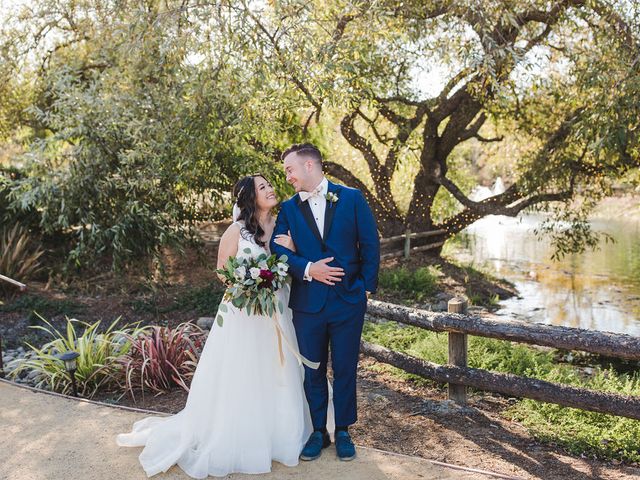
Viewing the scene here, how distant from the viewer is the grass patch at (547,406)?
14.5 feet

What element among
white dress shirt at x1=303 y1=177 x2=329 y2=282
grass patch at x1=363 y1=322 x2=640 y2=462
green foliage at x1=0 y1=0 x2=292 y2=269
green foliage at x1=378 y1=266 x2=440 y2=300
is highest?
green foliage at x1=0 y1=0 x2=292 y2=269

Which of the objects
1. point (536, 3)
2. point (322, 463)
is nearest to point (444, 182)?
point (536, 3)

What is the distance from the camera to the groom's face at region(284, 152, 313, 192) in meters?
3.89

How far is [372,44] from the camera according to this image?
8109 millimetres

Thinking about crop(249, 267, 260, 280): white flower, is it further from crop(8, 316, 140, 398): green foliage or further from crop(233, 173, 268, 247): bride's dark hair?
crop(8, 316, 140, 398): green foliage

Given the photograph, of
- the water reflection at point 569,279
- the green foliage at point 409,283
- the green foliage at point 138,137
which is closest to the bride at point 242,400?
the green foliage at point 138,137

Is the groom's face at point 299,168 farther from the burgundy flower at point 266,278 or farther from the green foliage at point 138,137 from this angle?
the green foliage at point 138,137

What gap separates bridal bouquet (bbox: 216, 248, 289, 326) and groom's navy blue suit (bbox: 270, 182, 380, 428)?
11 centimetres

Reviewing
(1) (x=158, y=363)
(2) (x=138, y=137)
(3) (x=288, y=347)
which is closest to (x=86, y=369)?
(1) (x=158, y=363)

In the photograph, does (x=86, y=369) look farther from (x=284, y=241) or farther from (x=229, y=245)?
(x=284, y=241)

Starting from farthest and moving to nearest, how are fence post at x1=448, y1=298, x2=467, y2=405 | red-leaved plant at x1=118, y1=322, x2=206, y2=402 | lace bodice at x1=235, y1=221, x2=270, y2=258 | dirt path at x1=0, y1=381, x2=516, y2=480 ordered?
red-leaved plant at x1=118, y1=322, x2=206, y2=402 → fence post at x1=448, y1=298, x2=467, y2=405 → lace bodice at x1=235, y1=221, x2=270, y2=258 → dirt path at x1=0, y1=381, x2=516, y2=480

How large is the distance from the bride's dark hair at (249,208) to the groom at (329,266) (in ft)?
0.60

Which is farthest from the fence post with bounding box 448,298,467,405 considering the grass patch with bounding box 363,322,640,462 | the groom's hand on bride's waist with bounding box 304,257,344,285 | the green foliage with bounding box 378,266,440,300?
the green foliage with bounding box 378,266,440,300

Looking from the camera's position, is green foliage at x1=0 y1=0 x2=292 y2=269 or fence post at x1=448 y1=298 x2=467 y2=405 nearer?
fence post at x1=448 y1=298 x2=467 y2=405
